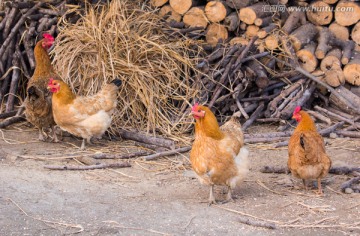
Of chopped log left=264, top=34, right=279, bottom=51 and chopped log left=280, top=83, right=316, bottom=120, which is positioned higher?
chopped log left=264, top=34, right=279, bottom=51

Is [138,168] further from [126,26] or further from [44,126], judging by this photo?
[126,26]

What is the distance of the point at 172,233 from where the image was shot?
506cm

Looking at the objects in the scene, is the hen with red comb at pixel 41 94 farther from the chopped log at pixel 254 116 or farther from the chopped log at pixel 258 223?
the chopped log at pixel 258 223

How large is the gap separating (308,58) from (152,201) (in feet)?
12.1

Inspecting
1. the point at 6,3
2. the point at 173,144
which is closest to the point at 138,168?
the point at 173,144

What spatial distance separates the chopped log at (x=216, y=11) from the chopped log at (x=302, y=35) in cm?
96

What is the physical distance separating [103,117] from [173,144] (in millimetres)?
862

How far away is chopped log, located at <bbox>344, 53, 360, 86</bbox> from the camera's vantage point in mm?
8250

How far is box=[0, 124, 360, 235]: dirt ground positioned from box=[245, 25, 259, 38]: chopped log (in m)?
2.05

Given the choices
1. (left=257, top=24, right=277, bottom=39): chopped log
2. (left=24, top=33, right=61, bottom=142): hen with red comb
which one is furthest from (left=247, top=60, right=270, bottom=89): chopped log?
(left=24, top=33, right=61, bottom=142): hen with red comb

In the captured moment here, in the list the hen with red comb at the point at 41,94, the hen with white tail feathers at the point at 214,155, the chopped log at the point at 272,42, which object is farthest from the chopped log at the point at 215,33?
the hen with white tail feathers at the point at 214,155

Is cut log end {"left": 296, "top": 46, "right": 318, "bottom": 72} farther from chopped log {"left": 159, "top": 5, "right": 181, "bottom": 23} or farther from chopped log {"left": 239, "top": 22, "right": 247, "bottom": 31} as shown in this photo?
chopped log {"left": 159, "top": 5, "right": 181, "bottom": 23}

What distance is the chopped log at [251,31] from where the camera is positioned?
8586mm

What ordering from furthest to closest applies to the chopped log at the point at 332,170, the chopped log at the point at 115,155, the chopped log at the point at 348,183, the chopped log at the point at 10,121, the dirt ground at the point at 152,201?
1. the chopped log at the point at 10,121
2. the chopped log at the point at 115,155
3. the chopped log at the point at 332,170
4. the chopped log at the point at 348,183
5. the dirt ground at the point at 152,201
